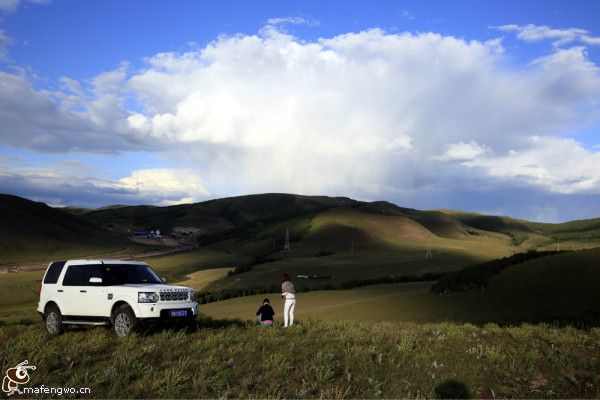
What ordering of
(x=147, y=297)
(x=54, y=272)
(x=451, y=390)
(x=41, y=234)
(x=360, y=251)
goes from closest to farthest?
(x=451, y=390) < (x=147, y=297) < (x=54, y=272) < (x=360, y=251) < (x=41, y=234)

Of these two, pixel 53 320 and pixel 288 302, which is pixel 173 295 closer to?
pixel 53 320

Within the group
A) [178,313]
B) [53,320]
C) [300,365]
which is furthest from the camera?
[53,320]

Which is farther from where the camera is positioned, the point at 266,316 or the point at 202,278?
the point at 202,278

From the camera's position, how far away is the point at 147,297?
1412 cm

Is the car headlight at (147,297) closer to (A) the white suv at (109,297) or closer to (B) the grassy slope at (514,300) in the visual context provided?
(A) the white suv at (109,297)

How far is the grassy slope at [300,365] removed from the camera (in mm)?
9445

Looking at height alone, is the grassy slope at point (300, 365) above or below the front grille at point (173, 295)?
below

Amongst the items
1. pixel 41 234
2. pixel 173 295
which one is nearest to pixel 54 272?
pixel 173 295

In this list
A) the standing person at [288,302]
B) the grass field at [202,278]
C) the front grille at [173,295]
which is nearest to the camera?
the front grille at [173,295]

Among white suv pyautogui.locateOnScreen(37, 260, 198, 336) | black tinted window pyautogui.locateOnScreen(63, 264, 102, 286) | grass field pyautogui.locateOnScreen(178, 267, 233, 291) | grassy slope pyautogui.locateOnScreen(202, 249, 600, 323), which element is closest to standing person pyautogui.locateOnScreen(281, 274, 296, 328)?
white suv pyautogui.locateOnScreen(37, 260, 198, 336)

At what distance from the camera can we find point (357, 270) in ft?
241

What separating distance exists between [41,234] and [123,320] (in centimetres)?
12254

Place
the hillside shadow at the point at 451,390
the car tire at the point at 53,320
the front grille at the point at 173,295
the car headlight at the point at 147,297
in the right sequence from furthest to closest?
the car tire at the point at 53,320 → the front grille at the point at 173,295 → the car headlight at the point at 147,297 → the hillside shadow at the point at 451,390

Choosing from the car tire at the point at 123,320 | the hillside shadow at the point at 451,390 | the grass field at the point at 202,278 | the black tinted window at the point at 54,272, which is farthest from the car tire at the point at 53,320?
the grass field at the point at 202,278
